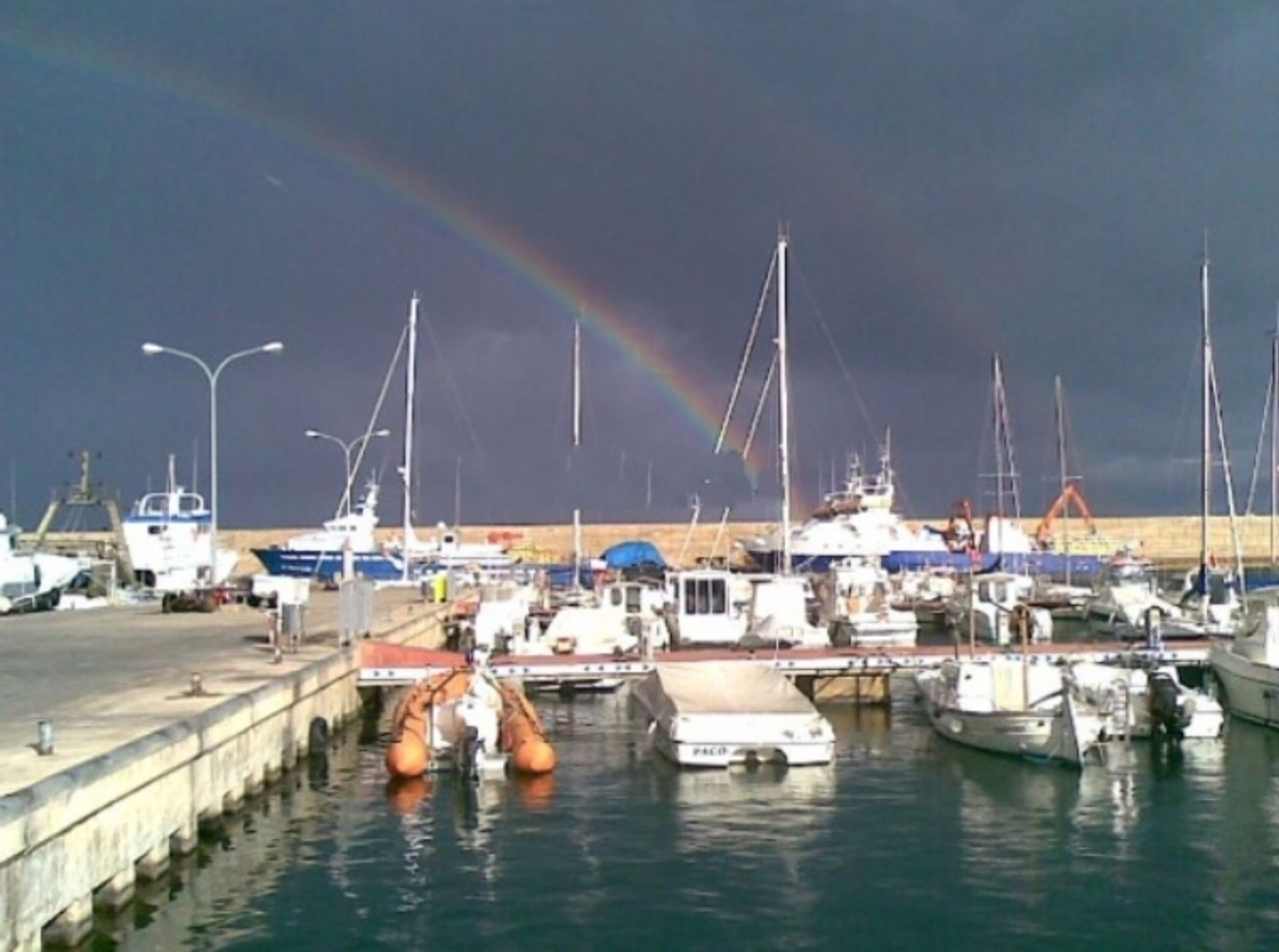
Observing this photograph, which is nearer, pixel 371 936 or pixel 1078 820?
pixel 371 936

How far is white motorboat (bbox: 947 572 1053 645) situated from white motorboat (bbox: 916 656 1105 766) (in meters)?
14.0

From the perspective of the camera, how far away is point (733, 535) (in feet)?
557

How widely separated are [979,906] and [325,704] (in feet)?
59.0

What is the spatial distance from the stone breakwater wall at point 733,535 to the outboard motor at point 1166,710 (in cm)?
Answer: 11249

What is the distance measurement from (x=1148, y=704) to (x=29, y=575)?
56.9 m

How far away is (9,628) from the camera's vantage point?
47.2 metres

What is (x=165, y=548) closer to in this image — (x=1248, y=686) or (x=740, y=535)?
(x=1248, y=686)

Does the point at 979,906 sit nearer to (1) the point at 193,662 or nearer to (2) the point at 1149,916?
(2) the point at 1149,916

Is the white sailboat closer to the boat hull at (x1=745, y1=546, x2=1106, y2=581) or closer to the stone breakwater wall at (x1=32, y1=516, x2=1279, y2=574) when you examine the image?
the boat hull at (x1=745, y1=546, x2=1106, y2=581)

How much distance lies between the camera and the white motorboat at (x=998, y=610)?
5703 cm

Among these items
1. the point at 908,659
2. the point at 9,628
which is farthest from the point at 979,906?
the point at 9,628

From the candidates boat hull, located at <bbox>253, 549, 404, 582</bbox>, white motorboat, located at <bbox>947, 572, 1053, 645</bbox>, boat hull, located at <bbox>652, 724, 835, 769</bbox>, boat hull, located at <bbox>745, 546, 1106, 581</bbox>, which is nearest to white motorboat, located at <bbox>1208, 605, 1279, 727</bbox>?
white motorboat, located at <bbox>947, 572, 1053, 645</bbox>

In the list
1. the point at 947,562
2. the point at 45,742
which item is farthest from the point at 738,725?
the point at 947,562

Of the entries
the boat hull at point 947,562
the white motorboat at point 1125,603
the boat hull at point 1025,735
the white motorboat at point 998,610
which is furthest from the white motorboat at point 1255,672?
the boat hull at point 947,562
